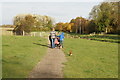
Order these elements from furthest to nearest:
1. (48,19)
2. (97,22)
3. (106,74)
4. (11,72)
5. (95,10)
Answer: (48,19) < (95,10) < (97,22) < (106,74) < (11,72)

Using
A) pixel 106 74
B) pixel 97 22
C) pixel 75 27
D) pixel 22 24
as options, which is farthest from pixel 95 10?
Answer: pixel 106 74

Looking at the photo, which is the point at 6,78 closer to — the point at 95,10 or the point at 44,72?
the point at 44,72

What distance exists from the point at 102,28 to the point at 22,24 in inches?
1190

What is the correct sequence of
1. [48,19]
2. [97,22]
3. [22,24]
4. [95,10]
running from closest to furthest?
[22,24] → [97,22] → [95,10] → [48,19]

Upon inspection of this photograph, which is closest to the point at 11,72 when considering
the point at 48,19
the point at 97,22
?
the point at 97,22

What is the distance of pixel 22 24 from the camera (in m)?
67.8

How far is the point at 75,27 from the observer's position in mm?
97312

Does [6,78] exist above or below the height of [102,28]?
below

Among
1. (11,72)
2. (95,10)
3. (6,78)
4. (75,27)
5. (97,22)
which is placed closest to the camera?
(6,78)

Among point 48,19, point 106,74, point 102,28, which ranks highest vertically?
point 48,19

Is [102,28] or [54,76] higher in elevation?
[102,28]

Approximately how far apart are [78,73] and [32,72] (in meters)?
2.03

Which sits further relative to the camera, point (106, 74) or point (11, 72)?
point (106, 74)

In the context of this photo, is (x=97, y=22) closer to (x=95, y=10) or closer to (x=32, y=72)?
(x=95, y=10)
